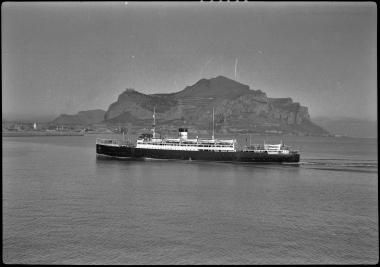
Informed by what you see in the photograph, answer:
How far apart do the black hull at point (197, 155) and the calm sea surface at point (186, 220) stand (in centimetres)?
1294

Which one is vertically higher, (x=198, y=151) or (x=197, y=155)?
(x=198, y=151)

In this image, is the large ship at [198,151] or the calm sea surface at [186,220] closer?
the calm sea surface at [186,220]

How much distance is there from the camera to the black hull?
43.4 meters

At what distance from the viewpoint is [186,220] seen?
17.4 meters

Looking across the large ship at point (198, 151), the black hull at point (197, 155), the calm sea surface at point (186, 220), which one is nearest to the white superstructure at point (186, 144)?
A: the large ship at point (198, 151)

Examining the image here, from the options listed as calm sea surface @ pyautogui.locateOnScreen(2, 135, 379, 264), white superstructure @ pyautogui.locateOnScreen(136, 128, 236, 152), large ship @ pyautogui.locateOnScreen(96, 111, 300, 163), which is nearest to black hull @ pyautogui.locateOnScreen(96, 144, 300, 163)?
large ship @ pyautogui.locateOnScreen(96, 111, 300, 163)

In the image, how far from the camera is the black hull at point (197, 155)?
43.4m

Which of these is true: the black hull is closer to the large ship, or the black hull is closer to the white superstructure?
the large ship

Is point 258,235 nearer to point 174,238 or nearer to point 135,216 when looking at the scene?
point 174,238

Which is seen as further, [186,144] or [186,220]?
[186,144]

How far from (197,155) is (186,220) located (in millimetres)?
27517

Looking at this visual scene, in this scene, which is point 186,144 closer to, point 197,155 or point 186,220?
point 197,155

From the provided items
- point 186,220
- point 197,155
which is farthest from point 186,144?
point 186,220

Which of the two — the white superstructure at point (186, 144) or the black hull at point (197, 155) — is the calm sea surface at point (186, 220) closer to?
the black hull at point (197, 155)
